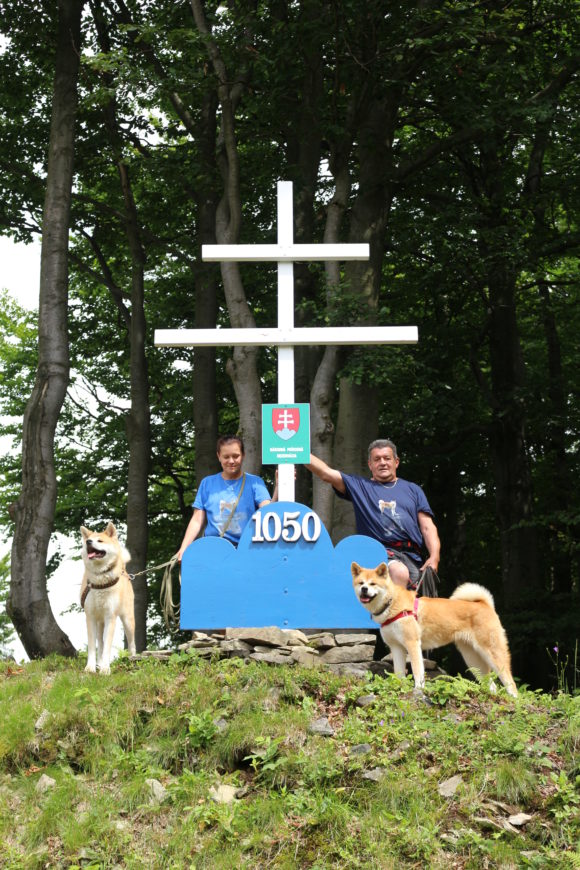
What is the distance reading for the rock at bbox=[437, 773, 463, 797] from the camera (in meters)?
6.41

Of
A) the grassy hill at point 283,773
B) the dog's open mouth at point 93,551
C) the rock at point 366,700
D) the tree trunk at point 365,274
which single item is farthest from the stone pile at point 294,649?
the tree trunk at point 365,274

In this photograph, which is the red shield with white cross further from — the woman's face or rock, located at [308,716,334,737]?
rock, located at [308,716,334,737]

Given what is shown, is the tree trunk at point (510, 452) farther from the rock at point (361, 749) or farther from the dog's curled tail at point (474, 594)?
the rock at point (361, 749)

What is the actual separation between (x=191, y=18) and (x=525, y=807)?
529 inches

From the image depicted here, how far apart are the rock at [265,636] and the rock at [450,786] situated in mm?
2140

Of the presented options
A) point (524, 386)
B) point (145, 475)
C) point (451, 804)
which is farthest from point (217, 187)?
point (451, 804)

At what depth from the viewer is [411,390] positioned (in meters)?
18.3

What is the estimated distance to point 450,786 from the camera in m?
6.46

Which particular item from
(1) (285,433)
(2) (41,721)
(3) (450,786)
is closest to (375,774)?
(3) (450,786)

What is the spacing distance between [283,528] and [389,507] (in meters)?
0.90

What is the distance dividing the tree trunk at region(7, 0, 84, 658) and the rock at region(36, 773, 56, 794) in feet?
16.7

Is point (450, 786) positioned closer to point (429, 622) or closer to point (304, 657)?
point (429, 622)

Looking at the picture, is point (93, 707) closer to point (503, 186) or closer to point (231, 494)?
point (231, 494)

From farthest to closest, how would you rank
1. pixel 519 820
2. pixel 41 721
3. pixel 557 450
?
pixel 557 450, pixel 41 721, pixel 519 820
